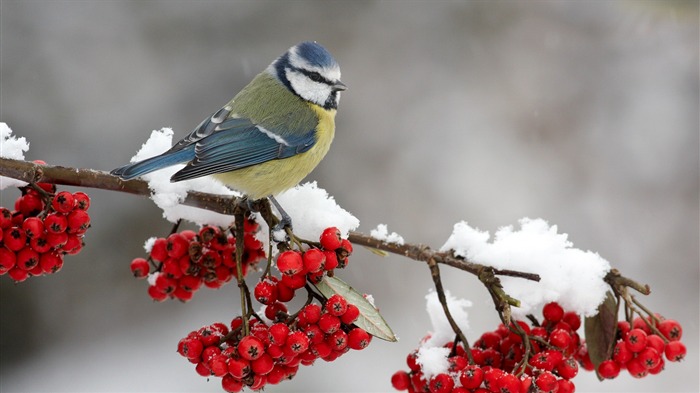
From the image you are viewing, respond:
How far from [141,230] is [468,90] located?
2.42m

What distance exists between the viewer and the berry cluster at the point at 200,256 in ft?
5.76

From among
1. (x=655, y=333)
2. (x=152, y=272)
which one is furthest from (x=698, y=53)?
(x=152, y=272)

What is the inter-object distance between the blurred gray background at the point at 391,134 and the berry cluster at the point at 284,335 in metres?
2.43

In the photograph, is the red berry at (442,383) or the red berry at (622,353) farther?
the red berry at (622,353)

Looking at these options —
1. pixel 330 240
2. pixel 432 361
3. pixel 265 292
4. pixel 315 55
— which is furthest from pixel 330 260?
pixel 315 55

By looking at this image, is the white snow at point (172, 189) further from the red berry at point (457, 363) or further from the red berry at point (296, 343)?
the red berry at point (457, 363)

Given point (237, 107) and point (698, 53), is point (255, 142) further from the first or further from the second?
point (698, 53)

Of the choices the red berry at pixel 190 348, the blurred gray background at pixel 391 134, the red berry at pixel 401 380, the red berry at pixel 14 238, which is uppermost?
the blurred gray background at pixel 391 134

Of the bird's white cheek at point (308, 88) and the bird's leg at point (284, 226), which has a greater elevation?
the bird's white cheek at point (308, 88)

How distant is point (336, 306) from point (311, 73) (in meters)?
1.05

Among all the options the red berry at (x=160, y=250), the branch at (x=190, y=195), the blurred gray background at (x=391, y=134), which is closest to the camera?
the branch at (x=190, y=195)

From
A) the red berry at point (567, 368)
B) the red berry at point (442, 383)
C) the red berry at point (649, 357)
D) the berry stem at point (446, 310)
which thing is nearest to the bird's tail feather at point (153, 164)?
the berry stem at point (446, 310)

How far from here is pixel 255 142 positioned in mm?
2166

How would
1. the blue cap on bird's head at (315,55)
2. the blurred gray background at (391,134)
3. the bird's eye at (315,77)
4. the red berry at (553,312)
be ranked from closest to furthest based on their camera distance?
the red berry at (553,312) → the blue cap on bird's head at (315,55) → the bird's eye at (315,77) → the blurred gray background at (391,134)
